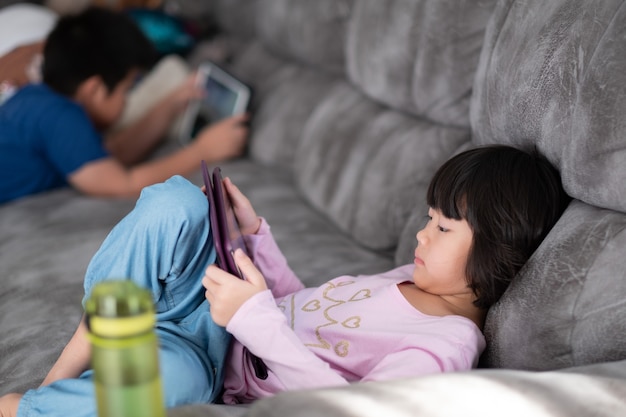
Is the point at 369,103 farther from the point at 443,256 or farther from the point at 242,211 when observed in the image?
the point at 443,256

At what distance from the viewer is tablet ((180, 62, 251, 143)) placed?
7.57 ft

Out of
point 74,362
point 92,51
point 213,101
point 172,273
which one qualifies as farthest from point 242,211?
point 213,101

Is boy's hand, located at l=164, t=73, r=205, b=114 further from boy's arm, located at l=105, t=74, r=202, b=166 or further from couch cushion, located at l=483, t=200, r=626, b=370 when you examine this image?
couch cushion, located at l=483, t=200, r=626, b=370

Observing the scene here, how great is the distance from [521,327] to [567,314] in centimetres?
7

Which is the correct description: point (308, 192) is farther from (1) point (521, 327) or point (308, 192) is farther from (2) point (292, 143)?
(1) point (521, 327)

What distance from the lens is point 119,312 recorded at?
0.60 m

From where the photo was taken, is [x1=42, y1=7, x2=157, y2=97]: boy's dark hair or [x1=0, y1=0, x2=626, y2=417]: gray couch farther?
[x1=42, y1=7, x2=157, y2=97]: boy's dark hair

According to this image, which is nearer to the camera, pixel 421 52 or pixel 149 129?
pixel 421 52

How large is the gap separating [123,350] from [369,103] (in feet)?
4.46

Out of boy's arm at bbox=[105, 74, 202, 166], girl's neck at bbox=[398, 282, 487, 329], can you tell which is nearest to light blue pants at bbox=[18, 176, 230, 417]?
girl's neck at bbox=[398, 282, 487, 329]

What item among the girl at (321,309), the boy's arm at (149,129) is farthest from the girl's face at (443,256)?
the boy's arm at (149,129)

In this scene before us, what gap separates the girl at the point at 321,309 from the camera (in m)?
0.97

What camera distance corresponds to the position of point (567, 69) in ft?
3.42

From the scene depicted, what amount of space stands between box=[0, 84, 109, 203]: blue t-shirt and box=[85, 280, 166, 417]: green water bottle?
148 centimetres
